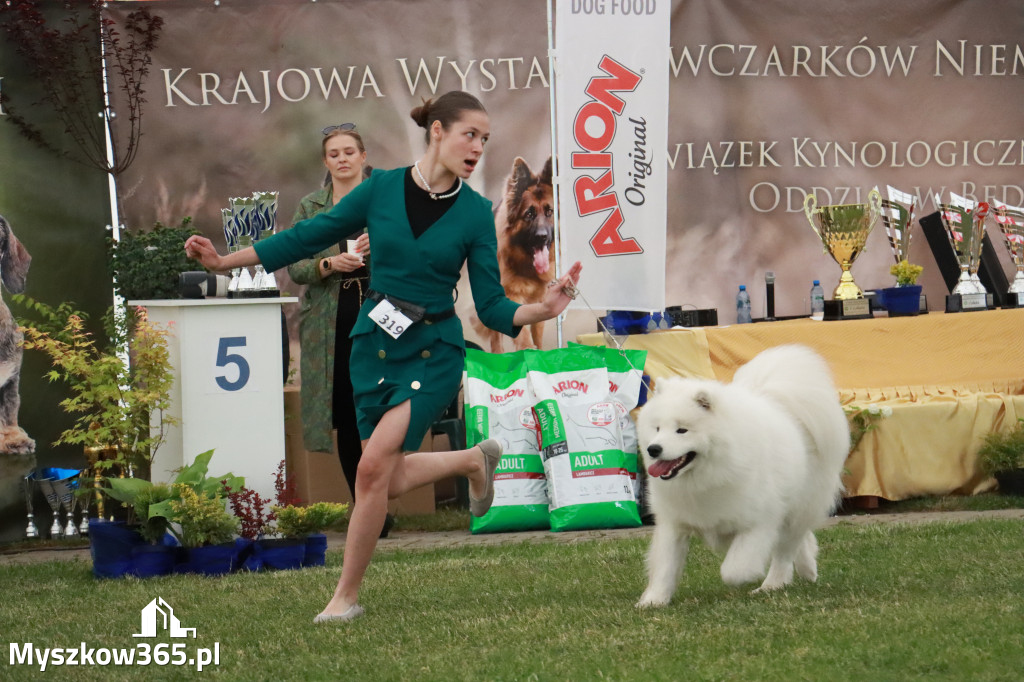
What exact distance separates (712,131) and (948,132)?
179 centimetres

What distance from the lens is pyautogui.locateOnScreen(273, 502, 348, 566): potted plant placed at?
21.9 feet

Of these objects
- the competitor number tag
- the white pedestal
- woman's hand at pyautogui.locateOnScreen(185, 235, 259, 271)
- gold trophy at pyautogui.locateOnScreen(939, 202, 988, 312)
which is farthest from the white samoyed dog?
Result: gold trophy at pyautogui.locateOnScreen(939, 202, 988, 312)

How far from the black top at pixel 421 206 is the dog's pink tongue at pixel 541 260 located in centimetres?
401

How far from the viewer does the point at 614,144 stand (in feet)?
25.5

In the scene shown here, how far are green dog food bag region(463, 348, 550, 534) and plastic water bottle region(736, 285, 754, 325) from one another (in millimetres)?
1711

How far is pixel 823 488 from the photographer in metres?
5.30

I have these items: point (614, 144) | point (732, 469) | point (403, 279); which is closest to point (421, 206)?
point (403, 279)

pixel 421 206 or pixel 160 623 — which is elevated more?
pixel 421 206

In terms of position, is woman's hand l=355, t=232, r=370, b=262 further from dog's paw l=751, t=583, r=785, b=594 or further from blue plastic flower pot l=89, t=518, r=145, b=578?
dog's paw l=751, t=583, r=785, b=594

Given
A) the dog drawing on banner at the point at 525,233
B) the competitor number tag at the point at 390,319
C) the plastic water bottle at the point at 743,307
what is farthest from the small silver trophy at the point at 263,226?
the plastic water bottle at the point at 743,307

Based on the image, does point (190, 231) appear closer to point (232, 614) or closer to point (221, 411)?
point (221, 411)

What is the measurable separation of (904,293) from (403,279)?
490cm

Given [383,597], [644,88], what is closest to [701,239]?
[644,88]

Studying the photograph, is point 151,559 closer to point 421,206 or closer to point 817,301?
point 421,206
